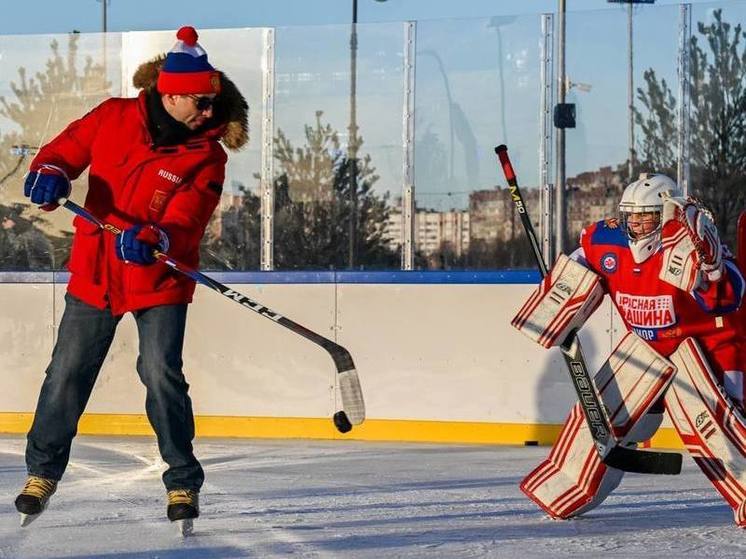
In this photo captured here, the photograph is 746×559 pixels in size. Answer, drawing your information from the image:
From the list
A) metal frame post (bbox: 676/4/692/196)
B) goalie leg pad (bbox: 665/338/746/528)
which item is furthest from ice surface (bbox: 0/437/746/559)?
metal frame post (bbox: 676/4/692/196)

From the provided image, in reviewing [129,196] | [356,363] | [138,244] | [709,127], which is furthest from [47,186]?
[709,127]

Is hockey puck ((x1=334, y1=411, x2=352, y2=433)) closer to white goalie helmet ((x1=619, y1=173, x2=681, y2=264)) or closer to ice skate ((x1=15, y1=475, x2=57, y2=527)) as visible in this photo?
ice skate ((x1=15, y1=475, x2=57, y2=527))

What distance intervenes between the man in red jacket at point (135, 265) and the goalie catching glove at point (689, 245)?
4.28 feet

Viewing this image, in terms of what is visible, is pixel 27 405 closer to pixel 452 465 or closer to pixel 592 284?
pixel 452 465

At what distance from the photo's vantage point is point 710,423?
14.1ft

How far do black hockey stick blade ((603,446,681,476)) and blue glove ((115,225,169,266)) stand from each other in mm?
1445

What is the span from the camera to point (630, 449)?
14.1 ft

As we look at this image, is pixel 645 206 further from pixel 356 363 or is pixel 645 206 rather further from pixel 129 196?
pixel 356 363

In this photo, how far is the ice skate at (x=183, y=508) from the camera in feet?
13.0

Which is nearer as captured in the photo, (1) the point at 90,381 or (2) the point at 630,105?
(1) the point at 90,381

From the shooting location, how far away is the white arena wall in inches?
281

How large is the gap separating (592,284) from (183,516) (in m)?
1.38

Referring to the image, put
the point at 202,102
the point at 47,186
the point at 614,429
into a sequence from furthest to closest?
the point at 614,429, the point at 202,102, the point at 47,186

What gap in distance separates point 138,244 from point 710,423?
1.71 metres
